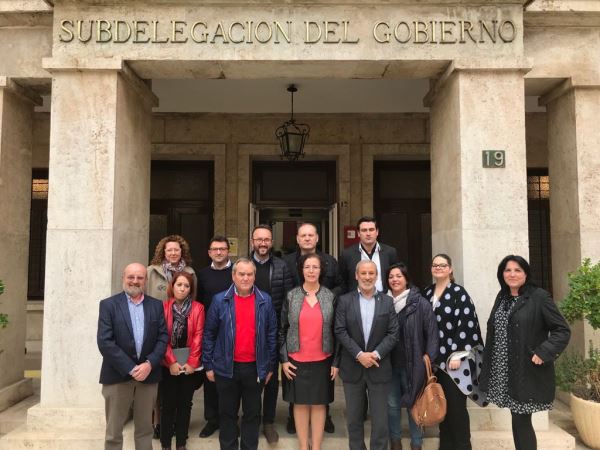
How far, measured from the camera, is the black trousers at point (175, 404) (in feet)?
14.7

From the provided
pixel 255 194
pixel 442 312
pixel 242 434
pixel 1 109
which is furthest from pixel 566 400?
pixel 1 109

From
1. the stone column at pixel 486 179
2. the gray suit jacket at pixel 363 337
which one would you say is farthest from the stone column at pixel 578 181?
the gray suit jacket at pixel 363 337

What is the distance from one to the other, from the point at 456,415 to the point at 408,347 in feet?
2.43

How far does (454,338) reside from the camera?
4.44 m

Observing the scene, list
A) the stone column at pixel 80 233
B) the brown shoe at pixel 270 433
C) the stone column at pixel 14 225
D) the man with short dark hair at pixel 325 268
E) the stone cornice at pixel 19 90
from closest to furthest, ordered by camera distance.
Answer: the man with short dark hair at pixel 325 268 < the brown shoe at pixel 270 433 < the stone column at pixel 80 233 < the stone cornice at pixel 19 90 < the stone column at pixel 14 225

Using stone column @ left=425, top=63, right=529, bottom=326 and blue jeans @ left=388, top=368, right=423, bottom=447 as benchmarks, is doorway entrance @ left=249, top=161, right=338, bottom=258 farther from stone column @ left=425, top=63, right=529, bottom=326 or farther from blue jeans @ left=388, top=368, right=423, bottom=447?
blue jeans @ left=388, top=368, right=423, bottom=447

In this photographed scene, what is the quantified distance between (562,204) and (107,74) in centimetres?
567

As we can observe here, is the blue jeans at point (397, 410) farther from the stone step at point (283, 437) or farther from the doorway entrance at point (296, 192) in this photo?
the doorway entrance at point (296, 192)

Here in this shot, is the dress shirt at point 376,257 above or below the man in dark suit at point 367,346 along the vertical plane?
above

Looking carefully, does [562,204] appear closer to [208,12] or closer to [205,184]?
[208,12]

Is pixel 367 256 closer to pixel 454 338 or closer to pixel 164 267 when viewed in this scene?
pixel 454 338

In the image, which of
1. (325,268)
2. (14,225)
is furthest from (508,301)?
(14,225)

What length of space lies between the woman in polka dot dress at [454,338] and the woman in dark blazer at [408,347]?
0.50ft

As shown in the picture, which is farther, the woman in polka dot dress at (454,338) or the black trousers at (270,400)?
the black trousers at (270,400)
